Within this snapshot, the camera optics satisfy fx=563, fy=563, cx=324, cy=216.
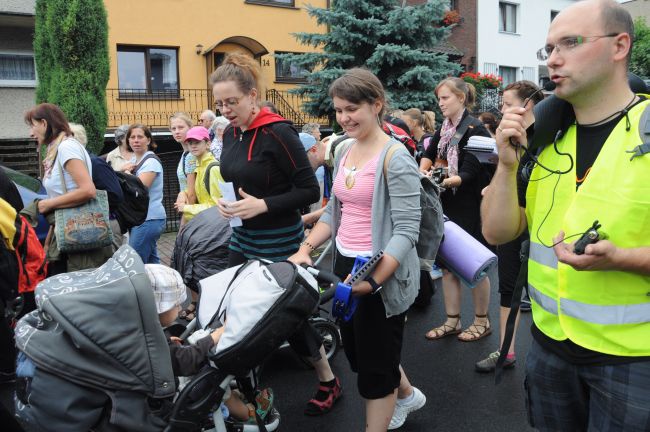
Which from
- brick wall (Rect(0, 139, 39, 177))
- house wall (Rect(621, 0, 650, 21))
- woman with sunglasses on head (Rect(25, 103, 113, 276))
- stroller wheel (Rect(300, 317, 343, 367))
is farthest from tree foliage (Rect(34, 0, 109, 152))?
house wall (Rect(621, 0, 650, 21))

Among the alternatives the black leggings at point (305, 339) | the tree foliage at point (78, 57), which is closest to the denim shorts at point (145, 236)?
the black leggings at point (305, 339)

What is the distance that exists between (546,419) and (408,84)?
12210 millimetres

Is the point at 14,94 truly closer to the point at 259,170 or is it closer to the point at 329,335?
the point at 329,335

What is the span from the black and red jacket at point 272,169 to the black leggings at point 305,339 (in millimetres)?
270

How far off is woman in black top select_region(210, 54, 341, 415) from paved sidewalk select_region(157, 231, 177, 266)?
16.6ft

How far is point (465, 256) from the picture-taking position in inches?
144

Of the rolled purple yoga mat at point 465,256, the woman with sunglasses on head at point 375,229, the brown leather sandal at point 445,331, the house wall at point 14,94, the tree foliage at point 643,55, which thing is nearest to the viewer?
the woman with sunglasses on head at point 375,229

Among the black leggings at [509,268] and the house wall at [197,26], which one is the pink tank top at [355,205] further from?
the house wall at [197,26]

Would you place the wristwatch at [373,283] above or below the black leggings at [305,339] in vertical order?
above

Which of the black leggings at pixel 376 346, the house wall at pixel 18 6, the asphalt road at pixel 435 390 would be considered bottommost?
the asphalt road at pixel 435 390

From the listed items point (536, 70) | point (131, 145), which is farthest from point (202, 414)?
point (536, 70)

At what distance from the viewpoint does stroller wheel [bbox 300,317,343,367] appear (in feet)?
14.4

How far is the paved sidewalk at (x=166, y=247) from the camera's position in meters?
8.50

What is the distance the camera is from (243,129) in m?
3.38
